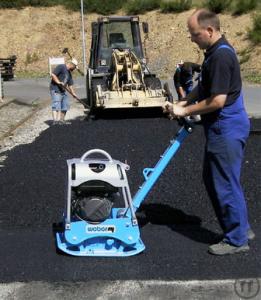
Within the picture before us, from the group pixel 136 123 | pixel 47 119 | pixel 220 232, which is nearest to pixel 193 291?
pixel 220 232

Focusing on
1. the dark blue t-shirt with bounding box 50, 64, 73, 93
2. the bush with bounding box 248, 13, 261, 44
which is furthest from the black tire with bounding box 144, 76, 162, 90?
the bush with bounding box 248, 13, 261, 44

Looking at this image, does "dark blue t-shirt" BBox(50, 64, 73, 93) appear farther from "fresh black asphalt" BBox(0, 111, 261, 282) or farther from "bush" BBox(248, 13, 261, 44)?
Result: "bush" BBox(248, 13, 261, 44)

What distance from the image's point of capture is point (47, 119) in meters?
14.7

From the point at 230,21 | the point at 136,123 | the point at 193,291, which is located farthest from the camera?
the point at 230,21

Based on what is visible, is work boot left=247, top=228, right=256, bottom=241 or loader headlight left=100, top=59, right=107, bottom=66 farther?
loader headlight left=100, top=59, right=107, bottom=66

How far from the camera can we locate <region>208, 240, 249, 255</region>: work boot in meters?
4.76

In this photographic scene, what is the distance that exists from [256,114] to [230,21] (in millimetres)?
26030

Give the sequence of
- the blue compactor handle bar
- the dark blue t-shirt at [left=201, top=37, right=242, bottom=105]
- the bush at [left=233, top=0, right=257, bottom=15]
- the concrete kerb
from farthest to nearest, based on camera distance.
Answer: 1. the bush at [left=233, top=0, right=257, bottom=15]
2. the blue compactor handle bar
3. the dark blue t-shirt at [left=201, top=37, right=242, bottom=105]
4. the concrete kerb

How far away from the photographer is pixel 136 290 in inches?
163

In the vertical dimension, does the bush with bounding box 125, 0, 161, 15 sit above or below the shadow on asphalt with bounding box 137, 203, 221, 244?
above

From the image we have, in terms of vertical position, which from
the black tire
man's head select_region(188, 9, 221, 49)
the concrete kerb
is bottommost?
the concrete kerb

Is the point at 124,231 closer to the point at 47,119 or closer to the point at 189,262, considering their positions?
the point at 189,262

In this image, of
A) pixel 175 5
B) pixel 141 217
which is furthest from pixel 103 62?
pixel 175 5

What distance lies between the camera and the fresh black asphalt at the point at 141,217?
14.7 ft
